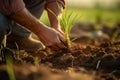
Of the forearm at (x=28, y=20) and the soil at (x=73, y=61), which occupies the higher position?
the forearm at (x=28, y=20)

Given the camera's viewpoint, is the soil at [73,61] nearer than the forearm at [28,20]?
Yes

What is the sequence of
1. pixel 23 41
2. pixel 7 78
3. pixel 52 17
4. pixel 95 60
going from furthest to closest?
pixel 23 41 → pixel 52 17 → pixel 95 60 → pixel 7 78

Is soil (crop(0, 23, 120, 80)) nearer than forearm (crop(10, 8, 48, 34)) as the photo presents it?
Yes

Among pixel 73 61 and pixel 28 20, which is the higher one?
pixel 28 20

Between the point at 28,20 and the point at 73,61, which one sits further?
the point at 28,20

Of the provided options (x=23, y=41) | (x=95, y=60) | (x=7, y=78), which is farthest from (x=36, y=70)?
(x=23, y=41)

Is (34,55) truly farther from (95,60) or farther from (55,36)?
(95,60)

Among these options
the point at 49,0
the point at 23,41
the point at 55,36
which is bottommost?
the point at 55,36

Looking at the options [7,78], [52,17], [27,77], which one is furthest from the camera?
[52,17]

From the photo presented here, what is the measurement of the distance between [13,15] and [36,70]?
137cm

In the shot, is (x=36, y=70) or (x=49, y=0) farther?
(x=49, y=0)

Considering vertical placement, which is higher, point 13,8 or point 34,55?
point 13,8

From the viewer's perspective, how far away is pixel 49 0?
4.05 meters

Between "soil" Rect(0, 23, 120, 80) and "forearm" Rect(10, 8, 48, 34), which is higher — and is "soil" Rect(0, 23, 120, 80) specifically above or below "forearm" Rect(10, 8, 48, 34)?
below
